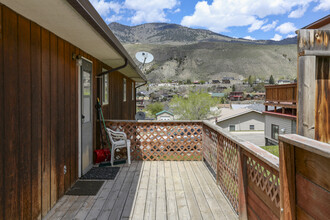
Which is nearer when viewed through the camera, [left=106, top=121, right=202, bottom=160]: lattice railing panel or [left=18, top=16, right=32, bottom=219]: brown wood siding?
[left=18, top=16, right=32, bottom=219]: brown wood siding

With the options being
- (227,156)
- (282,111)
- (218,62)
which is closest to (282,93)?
(282,111)

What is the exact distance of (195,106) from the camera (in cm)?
2703

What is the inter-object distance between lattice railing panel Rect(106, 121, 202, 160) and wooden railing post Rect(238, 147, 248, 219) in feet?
8.08

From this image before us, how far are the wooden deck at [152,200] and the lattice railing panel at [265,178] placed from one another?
2.25 ft

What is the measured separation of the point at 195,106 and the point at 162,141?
22.3 meters

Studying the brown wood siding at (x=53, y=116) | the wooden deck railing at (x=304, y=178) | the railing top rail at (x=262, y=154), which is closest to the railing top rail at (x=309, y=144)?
the wooden deck railing at (x=304, y=178)

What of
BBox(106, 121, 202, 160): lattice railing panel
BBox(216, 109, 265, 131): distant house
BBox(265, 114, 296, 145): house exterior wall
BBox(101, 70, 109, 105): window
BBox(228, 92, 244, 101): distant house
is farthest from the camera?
BBox(228, 92, 244, 101): distant house

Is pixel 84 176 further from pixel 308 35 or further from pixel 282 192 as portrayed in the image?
pixel 308 35

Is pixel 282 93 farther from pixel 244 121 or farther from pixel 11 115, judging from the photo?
pixel 244 121

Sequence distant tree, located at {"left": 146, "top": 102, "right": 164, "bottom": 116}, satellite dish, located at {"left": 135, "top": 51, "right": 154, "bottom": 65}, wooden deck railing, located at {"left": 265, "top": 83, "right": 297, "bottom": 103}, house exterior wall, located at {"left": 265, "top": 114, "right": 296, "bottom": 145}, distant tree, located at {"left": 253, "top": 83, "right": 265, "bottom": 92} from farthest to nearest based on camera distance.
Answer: distant tree, located at {"left": 253, "top": 83, "right": 265, "bottom": 92}, distant tree, located at {"left": 146, "top": 102, "right": 164, "bottom": 116}, house exterior wall, located at {"left": 265, "top": 114, "right": 296, "bottom": 145}, wooden deck railing, located at {"left": 265, "top": 83, "right": 297, "bottom": 103}, satellite dish, located at {"left": 135, "top": 51, "right": 154, "bottom": 65}

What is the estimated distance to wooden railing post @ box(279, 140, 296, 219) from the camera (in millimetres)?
1239

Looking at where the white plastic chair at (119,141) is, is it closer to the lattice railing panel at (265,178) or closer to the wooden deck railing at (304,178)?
the lattice railing panel at (265,178)

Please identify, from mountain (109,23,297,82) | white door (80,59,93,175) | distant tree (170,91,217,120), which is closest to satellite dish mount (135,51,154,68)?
white door (80,59,93,175)

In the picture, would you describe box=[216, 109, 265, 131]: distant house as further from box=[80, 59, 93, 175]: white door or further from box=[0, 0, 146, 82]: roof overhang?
box=[0, 0, 146, 82]: roof overhang
